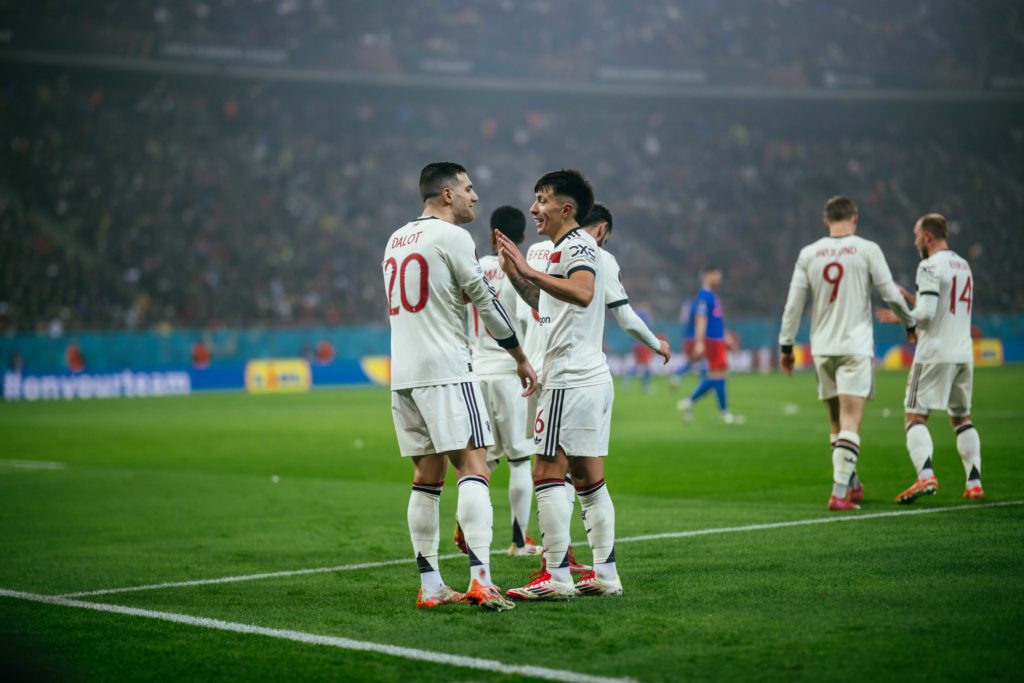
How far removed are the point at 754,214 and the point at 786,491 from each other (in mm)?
37776

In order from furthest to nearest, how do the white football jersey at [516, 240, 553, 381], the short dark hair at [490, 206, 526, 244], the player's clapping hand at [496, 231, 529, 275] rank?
the short dark hair at [490, 206, 526, 244] < the white football jersey at [516, 240, 553, 381] < the player's clapping hand at [496, 231, 529, 275]

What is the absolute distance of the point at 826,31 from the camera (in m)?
52.1

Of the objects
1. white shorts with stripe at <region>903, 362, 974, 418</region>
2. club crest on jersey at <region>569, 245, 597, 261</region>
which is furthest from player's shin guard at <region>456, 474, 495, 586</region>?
white shorts with stripe at <region>903, 362, 974, 418</region>

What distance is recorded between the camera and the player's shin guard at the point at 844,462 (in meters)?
10.1

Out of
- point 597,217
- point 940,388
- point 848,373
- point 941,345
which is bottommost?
point 940,388

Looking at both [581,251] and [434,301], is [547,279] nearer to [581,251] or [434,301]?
[581,251]

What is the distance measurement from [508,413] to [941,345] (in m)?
4.44

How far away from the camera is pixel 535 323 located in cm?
855

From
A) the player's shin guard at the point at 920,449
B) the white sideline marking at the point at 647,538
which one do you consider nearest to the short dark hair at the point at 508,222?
the white sideline marking at the point at 647,538

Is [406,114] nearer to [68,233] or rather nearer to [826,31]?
[68,233]

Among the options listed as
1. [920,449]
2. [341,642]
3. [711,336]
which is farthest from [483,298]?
[711,336]

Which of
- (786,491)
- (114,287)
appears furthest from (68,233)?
(786,491)

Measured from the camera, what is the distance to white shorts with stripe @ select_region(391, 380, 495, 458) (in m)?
6.69

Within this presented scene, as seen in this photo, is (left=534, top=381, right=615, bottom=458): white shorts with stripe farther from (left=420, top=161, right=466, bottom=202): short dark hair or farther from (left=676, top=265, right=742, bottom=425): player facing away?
(left=676, top=265, right=742, bottom=425): player facing away
